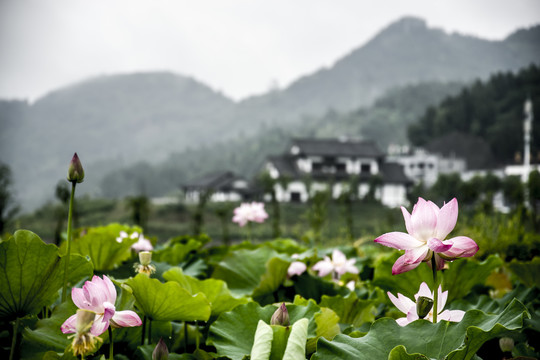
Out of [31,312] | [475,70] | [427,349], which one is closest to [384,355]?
[427,349]

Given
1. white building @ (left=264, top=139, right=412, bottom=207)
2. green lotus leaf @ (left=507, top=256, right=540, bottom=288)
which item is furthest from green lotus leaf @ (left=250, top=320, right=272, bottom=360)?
white building @ (left=264, top=139, right=412, bottom=207)

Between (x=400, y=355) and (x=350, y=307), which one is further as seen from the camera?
(x=350, y=307)

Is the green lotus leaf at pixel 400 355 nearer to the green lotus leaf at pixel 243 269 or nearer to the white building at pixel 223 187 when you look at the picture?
the green lotus leaf at pixel 243 269

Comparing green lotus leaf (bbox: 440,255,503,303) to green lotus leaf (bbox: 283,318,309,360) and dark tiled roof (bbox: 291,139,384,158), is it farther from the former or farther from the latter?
dark tiled roof (bbox: 291,139,384,158)

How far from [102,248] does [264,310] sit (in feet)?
2.27

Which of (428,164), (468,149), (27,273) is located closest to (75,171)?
(27,273)

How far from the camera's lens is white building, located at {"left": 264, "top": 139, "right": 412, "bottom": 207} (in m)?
29.1

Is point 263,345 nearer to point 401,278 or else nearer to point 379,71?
point 401,278

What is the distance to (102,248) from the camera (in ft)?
4.49

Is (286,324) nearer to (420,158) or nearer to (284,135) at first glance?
(420,158)

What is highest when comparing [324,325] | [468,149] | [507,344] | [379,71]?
[379,71]

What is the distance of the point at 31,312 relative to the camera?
0.91m

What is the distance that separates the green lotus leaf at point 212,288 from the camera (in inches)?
40.6

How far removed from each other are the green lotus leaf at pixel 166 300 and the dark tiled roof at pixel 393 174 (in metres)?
30.8
